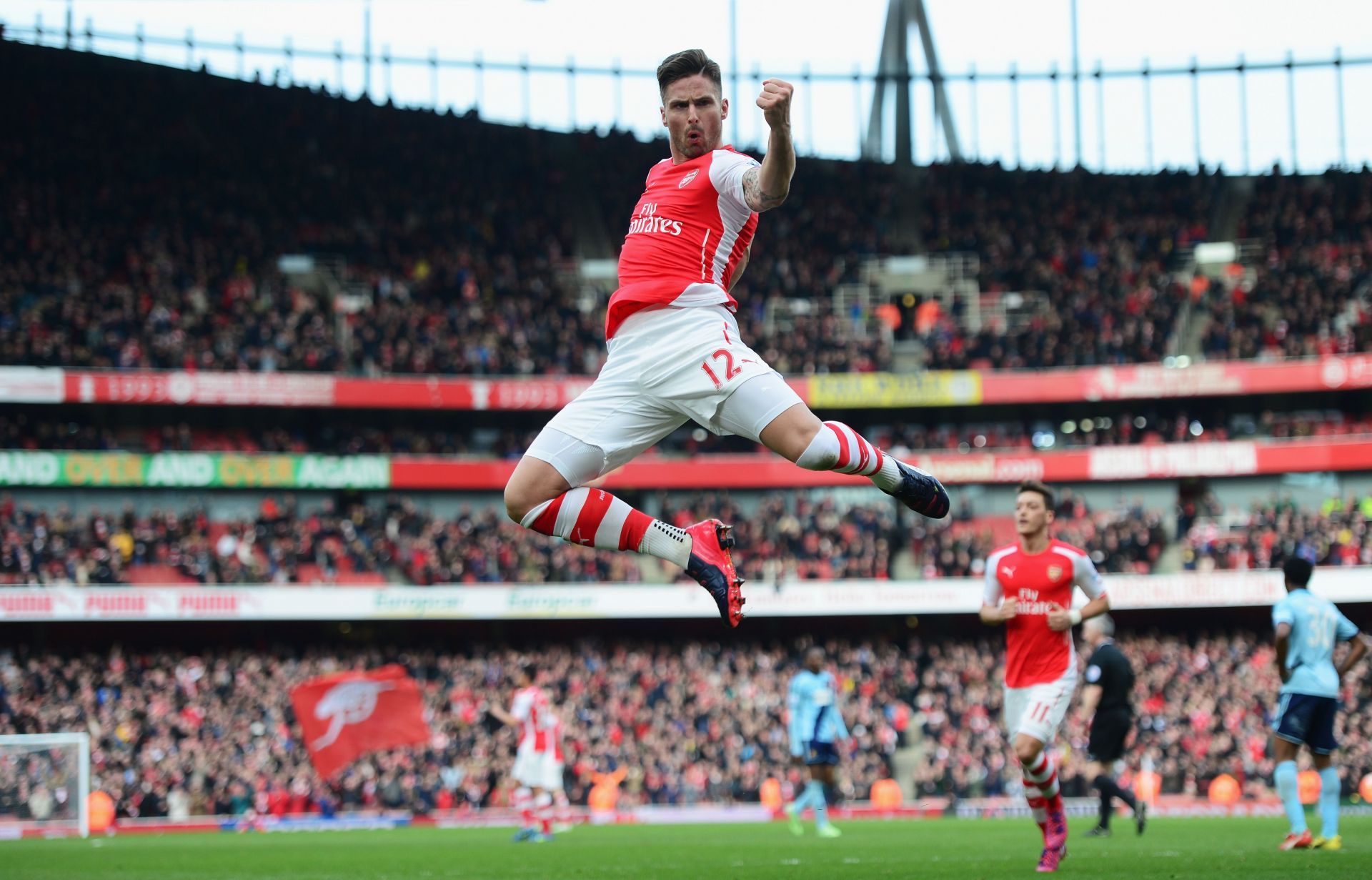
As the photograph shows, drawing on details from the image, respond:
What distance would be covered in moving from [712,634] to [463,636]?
6.49 metres

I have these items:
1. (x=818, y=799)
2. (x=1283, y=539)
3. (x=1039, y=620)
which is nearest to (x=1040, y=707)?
(x=1039, y=620)

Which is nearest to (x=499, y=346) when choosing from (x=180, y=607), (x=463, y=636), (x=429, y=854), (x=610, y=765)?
(x=463, y=636)

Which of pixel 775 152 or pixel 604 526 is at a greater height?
pixel 775 152

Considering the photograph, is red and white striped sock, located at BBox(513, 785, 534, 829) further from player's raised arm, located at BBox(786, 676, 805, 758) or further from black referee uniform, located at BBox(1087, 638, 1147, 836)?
black referee uniform, located at BBox(1087, 638, 1147, 836)

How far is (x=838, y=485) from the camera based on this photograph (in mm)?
39312

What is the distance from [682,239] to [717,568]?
63.7 inches

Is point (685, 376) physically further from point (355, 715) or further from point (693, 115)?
point (355, 715)

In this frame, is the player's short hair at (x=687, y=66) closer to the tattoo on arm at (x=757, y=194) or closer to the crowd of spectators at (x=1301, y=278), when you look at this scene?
the tattoo on arm at (x=757, y=194)

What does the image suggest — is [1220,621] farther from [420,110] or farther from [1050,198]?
[420,110]

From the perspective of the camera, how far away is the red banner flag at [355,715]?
94.6 ft

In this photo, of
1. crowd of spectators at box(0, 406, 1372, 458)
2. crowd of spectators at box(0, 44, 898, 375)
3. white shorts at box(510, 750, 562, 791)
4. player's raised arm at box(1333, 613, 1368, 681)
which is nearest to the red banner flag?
crowd of spectators at box(0, 406, 1372, 458)

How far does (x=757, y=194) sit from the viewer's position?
21.3 ft

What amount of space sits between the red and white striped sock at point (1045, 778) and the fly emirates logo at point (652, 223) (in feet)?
17.1

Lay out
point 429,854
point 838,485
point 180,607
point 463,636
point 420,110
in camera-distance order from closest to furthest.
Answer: point 429,854
point 180,607
point 463,636
point 838,485
point 420,110
